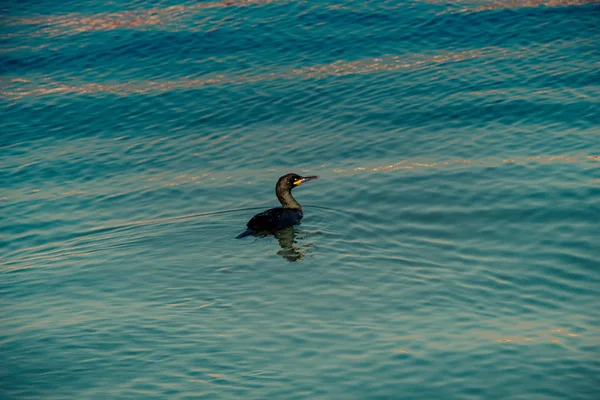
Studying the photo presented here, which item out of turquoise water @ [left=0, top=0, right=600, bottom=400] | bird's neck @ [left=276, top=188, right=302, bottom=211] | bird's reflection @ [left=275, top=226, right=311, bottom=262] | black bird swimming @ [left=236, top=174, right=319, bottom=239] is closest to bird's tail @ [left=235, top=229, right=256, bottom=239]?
black bird swimming @ [left=236, top=174, right=319, bottom=239]

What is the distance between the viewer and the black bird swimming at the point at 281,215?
1442cm

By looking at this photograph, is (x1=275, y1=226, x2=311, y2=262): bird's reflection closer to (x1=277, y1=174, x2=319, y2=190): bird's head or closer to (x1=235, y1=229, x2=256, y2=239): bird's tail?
(x1=235, y1=229, x2=256, y2=239): bird's tail

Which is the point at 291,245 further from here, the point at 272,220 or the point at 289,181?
the point at 289,181

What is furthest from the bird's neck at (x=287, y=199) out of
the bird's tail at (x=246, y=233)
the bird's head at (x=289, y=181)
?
the bird's tail at (x=246, y=233)

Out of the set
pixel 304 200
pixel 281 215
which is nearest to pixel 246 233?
pixel 281 215

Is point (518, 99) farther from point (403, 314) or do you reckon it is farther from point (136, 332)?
point (136, 332)

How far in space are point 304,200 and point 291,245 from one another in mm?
2822

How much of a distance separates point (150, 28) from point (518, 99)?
15069 millimetres

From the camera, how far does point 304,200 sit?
16.7m

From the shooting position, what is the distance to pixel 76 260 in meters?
13.7

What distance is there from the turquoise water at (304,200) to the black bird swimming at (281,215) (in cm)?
28

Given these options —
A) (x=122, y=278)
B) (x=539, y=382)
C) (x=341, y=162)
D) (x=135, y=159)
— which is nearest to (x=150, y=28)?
(x=135, y=159)

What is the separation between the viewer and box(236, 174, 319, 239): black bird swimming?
14.4m

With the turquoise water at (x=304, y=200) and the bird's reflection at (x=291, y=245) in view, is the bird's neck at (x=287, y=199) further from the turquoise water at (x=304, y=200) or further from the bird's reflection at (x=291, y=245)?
the bird's reflection at (x=291, y=245)
